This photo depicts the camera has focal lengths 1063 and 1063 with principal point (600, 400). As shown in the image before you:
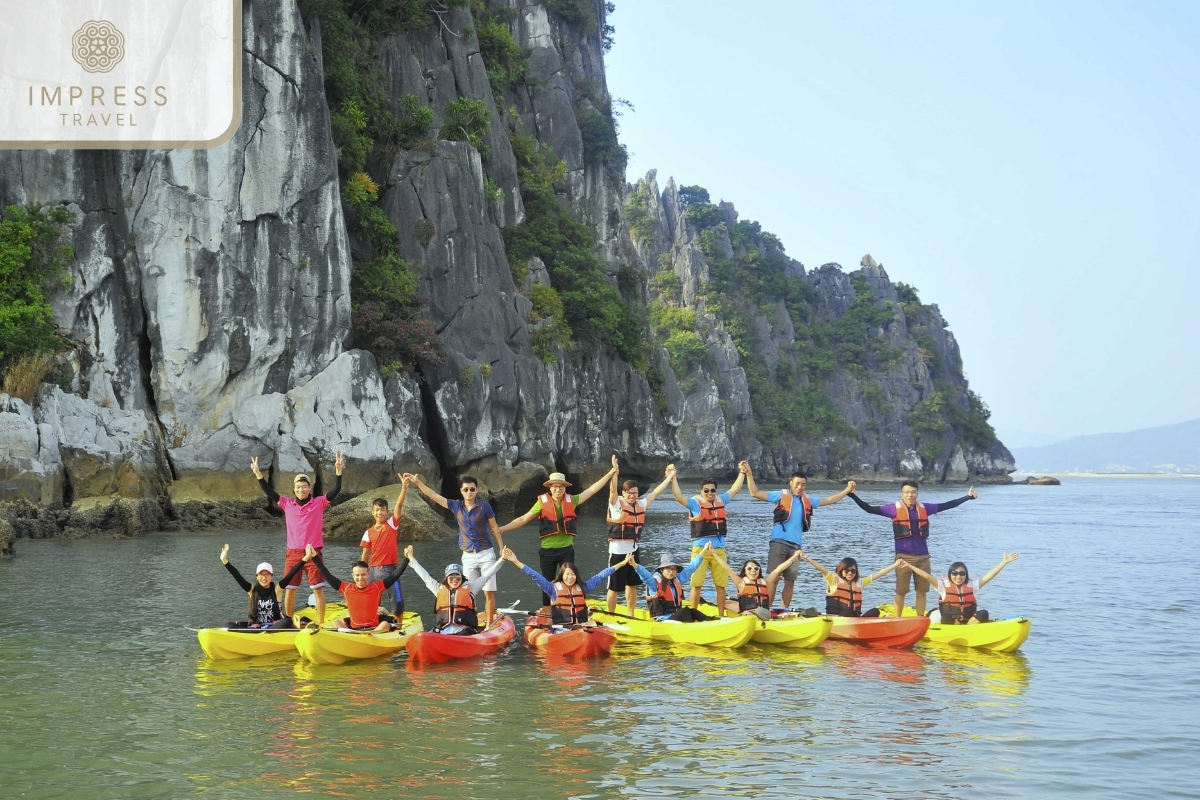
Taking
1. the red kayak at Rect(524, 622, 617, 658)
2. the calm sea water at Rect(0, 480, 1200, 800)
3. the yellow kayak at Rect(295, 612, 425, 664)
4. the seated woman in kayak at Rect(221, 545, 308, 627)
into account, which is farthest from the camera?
the red kayak at Rect(524, 622, 617, 658)

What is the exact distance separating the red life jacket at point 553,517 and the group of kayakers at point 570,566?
0.05ft

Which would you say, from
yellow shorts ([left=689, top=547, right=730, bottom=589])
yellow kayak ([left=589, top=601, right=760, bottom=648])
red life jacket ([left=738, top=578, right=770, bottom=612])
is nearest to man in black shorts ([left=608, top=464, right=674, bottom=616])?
yellow kayak ([left=589, top=601, right=760, bottom=648])

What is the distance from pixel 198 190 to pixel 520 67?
21116 millimetres

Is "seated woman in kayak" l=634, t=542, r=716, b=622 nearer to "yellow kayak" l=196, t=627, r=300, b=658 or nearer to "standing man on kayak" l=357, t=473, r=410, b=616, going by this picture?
"standing man on kayak" l=357, t=473, r=410, b=616

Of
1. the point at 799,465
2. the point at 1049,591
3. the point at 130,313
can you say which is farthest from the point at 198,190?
the point at 799,465

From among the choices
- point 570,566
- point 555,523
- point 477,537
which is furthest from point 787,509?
point 477,537

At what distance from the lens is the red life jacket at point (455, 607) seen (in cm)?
1323

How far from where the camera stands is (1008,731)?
9875 millimetres

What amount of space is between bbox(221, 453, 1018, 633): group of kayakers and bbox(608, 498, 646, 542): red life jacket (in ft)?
0.05

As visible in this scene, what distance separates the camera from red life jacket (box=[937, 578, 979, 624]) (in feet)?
47.1

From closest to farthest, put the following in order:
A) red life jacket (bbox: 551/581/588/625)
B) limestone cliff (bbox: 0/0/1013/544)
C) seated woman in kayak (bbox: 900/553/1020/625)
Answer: red life jacket (bbox: 551/581/588/625) → seated woman in kayak (bbox: 900/553/1020/625) → limestone cliff (bbox: 0/0/1013/544)

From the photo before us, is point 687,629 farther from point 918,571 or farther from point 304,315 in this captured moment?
point 304,315

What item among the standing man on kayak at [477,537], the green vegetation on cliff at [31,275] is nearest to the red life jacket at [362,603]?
the standing man on kayak at [477,537]

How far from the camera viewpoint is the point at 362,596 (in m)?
13.1
